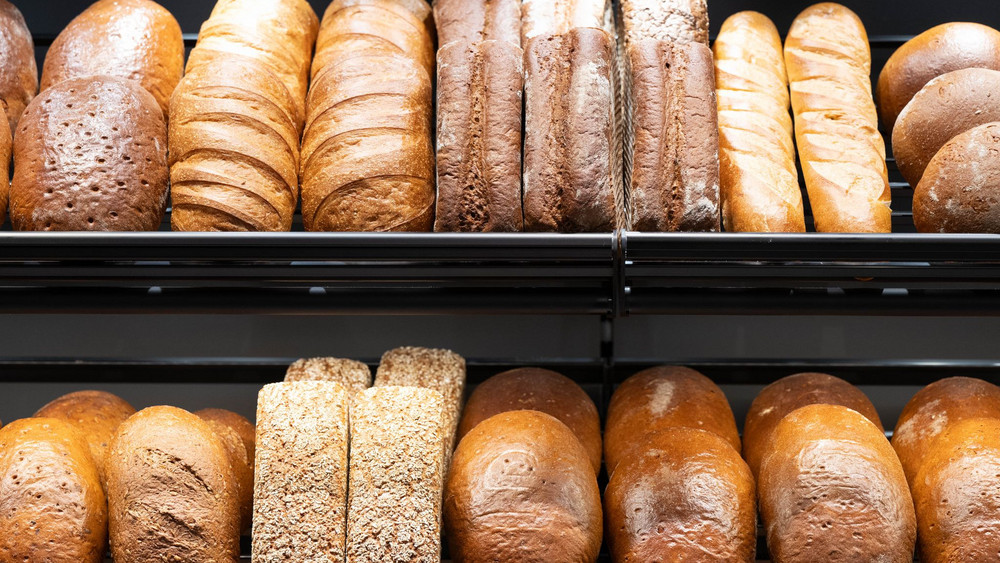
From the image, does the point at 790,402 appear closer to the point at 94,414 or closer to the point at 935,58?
the point at 935,58

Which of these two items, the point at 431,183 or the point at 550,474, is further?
the point at 431,183

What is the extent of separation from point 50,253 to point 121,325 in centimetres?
69

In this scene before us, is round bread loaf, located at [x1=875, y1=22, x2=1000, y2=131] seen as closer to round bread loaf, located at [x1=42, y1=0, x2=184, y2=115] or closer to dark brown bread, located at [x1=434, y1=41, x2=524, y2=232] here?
dark brown bread, located at [x1=434, y1=41, x2=524, y2=232]

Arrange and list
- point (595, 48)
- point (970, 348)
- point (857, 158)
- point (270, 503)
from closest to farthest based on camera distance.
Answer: point (270, 503), point (595, 48), point (857, 158), point (970, 348)

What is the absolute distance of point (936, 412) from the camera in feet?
5.06

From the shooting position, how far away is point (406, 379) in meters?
1.61

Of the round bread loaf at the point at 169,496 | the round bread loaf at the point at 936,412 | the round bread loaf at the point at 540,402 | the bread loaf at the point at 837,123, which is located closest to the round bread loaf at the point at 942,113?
the bread loaf at the point at 837,123

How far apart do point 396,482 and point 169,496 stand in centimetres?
35

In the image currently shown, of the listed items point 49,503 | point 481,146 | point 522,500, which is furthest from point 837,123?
point 49,503

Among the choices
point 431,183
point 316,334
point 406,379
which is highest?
point 431,183

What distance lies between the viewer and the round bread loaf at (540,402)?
5.29 feet

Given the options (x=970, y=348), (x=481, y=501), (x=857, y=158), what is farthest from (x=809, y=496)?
(x=970, y=348)

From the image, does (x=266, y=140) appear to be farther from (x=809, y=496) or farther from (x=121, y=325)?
(x=809, y=496)

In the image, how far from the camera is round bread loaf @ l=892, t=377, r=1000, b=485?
59.4 inches
